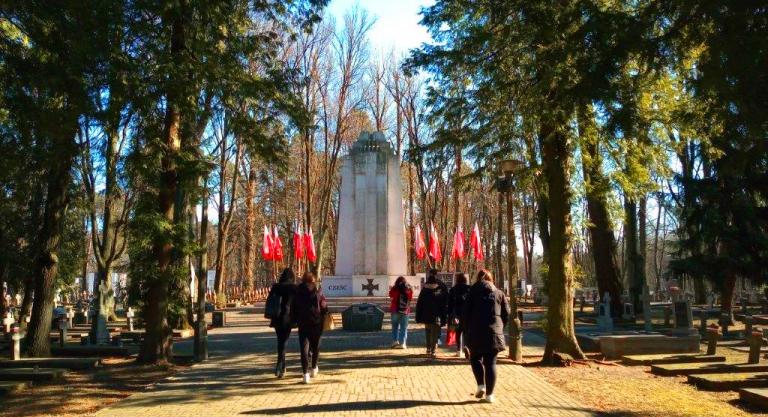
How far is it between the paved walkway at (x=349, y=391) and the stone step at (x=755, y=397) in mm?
2415

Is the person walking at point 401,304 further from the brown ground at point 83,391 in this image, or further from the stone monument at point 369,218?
the stone monument at point 369,218

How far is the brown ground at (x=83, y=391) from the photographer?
396 inches

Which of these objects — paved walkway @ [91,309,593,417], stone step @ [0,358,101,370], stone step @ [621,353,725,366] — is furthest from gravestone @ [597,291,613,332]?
stone step @ [0,358,101,370]

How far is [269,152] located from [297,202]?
44.3 m

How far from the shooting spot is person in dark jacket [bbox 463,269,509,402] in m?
9.75

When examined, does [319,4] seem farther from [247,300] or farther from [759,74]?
[247,300]

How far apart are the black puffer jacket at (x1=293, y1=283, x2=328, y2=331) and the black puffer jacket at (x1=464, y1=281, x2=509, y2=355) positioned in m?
Result: 2.88

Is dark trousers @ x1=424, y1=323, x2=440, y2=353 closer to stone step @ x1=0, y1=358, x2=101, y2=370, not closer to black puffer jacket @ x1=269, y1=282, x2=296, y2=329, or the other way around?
black puffer jacket @ x1=269, y1=282, x2=296, y2=329

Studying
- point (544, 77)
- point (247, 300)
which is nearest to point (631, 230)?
point (544, 77)

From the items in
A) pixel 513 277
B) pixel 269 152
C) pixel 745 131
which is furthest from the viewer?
pixel 513 277

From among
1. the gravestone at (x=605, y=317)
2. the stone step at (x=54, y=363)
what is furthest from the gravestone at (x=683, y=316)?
the stone step at (x=54, y=363)

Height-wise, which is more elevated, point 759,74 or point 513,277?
point 759,74

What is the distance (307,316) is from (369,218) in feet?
90.2

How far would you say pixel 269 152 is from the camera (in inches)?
582
